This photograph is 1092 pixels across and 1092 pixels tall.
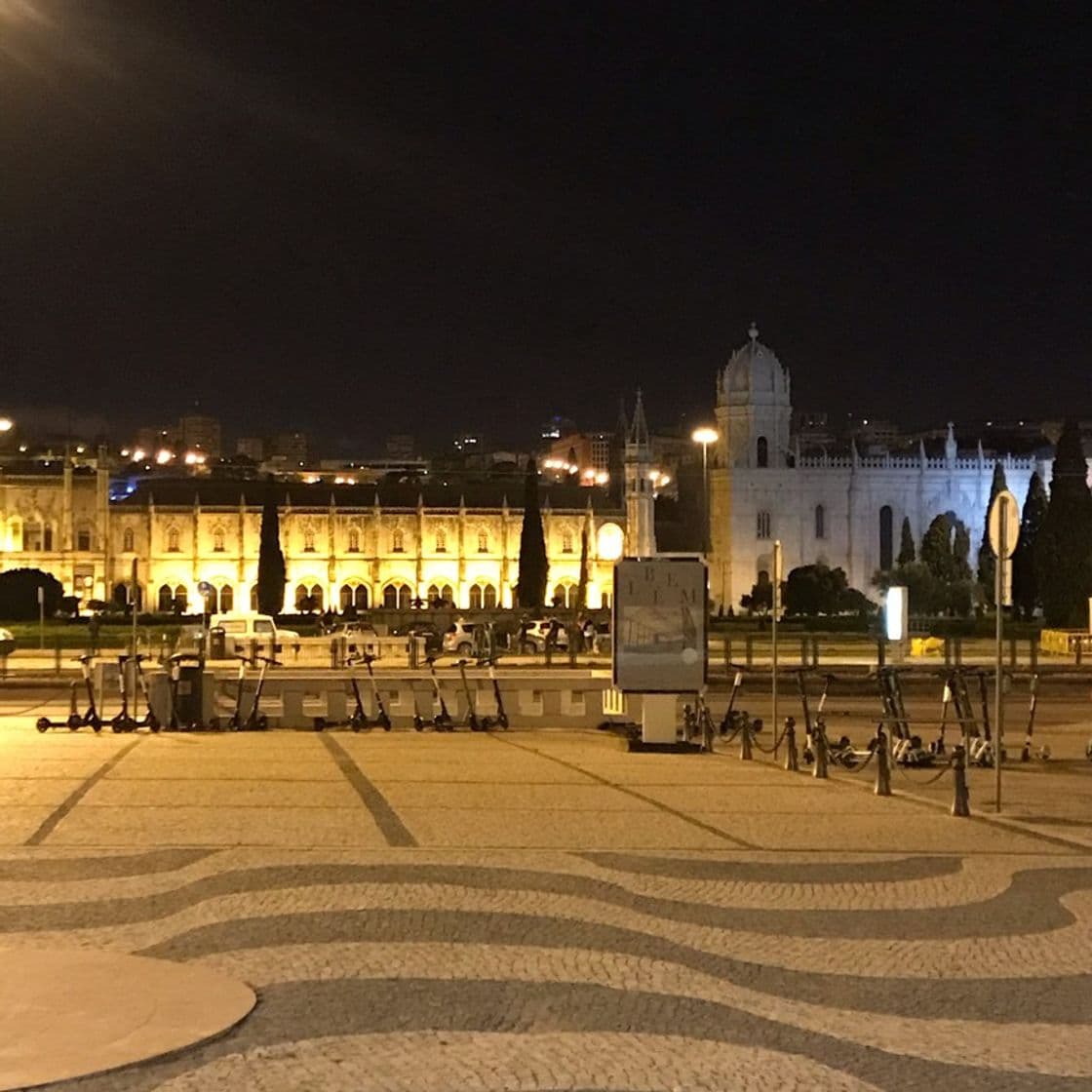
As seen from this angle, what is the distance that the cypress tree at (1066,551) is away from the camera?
59812 mm

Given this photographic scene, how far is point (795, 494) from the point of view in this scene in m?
89.4

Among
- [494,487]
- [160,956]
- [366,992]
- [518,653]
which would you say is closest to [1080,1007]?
[366,992]

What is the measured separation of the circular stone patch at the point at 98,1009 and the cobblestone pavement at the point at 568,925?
0.43 feet

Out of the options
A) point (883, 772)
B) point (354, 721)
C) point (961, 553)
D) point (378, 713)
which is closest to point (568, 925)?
point (883, 772)

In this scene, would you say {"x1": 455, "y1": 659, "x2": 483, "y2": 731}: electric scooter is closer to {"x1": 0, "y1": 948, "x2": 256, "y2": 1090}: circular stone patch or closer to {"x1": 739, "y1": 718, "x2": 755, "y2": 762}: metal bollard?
{"x1": 739, "y1": 718, "x2": 755, "y2": 762}: metal bollard

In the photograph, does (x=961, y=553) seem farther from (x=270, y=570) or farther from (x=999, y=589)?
(x=999, y=589)

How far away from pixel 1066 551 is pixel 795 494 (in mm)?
29333

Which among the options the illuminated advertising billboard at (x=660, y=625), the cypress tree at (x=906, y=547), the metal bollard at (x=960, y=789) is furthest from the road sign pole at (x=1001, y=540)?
the cypress tree at (x=906, y=547)

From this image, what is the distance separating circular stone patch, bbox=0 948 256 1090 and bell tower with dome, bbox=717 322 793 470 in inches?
3254

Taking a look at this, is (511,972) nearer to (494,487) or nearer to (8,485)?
(8,485)

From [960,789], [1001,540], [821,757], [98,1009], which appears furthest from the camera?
[821,757]

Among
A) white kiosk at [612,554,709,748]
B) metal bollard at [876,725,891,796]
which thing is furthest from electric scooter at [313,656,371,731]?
metal bollard at [876,725,891,796]

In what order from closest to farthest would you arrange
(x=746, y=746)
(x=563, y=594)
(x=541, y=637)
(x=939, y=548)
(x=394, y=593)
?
(x=746, y=746), (x=541, y=637), (x=939, y=548), (x=563, y=594), (x=394, y=593)

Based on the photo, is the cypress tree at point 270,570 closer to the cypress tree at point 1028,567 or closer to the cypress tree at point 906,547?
the cypress tree at point 906,547
